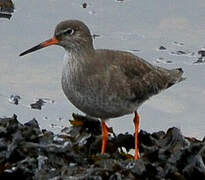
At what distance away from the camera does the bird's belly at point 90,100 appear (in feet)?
28.9

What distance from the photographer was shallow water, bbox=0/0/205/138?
10.5m

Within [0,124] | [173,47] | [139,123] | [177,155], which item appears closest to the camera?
[177,155]

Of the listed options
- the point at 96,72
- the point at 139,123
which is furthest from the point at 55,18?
the point at 96,72

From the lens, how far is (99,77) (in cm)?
898

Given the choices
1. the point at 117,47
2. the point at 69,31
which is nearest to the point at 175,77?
the point at 69,31

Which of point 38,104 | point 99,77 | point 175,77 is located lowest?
point 38,104

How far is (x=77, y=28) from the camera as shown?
9219 millimetres

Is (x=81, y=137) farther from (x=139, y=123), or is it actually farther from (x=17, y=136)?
(x=139, y=123)

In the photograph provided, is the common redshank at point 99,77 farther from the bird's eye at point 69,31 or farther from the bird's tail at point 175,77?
the bird's tail at point 175,77

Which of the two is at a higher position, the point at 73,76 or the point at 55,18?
the point at 73,76

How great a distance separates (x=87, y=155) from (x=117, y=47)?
3.27 m

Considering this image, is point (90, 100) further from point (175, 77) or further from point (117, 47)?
point (117, 47)

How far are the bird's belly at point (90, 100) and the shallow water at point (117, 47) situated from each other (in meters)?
1.26

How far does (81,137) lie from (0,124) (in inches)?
26.7
